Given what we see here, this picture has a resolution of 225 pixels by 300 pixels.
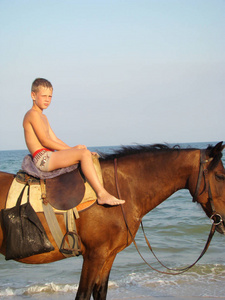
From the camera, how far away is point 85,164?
10.5 feet

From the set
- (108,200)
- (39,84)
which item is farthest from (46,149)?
(108,200)

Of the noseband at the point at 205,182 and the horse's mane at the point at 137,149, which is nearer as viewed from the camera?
the noseband at the point at 205,182

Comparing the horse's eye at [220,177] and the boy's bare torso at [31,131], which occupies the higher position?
the boy's bare torso at [31,131]

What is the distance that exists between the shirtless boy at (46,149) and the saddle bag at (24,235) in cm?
49

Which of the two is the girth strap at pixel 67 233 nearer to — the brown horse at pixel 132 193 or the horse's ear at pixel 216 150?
the brown horse at pixel 132 193

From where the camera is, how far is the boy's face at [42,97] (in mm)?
3462

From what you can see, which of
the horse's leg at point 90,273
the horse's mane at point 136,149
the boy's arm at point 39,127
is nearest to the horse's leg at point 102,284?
the horse's leg at point 90,273

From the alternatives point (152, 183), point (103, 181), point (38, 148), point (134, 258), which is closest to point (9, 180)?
point (38, 148)

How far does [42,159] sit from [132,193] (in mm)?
952

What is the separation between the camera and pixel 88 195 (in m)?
3.23

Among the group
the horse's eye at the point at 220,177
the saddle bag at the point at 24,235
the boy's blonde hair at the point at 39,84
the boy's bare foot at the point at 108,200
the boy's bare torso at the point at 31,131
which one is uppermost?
the boy's blonde hair at the point at 39,84

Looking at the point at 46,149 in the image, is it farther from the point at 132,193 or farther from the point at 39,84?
the point at 132,193

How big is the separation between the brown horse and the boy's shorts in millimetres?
372

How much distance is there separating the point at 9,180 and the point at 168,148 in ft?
5.52
